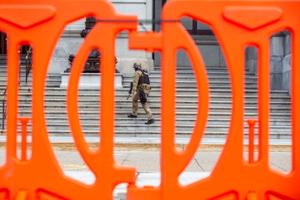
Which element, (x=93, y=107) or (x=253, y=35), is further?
(x=93, y=107)

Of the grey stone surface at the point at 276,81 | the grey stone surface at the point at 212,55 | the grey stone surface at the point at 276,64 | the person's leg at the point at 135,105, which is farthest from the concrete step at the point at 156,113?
the grey stone surface at the point at 212,55

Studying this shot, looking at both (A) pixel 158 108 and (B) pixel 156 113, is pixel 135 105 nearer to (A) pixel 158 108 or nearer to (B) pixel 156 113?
(B) pixel 156 113

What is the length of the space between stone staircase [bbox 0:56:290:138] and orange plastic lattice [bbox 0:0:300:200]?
10.1m

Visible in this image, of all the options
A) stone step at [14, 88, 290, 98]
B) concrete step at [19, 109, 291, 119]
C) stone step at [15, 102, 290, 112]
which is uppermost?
stone step at [14, 88, 290, 98]

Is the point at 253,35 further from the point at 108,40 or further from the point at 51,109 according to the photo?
the point at 51,109

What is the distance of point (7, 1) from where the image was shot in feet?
13.3

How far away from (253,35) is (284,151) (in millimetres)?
7909

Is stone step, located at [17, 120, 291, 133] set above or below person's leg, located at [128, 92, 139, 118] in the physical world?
below

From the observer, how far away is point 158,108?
16.3 meters

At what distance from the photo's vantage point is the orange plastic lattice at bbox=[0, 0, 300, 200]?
3926mm

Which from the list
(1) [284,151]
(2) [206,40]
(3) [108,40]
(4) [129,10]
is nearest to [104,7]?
(3) [108,40]

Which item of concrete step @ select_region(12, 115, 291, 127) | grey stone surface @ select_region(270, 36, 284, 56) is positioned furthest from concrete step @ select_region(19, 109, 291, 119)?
grey stone surface @ select_region(270, 36, 284, 56)

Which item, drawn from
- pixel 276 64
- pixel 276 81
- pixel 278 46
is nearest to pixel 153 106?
pixel 276 81

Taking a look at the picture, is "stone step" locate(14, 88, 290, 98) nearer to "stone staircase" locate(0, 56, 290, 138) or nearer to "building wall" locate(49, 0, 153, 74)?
"stone staircase" locate(0, 56, 290, 138)
